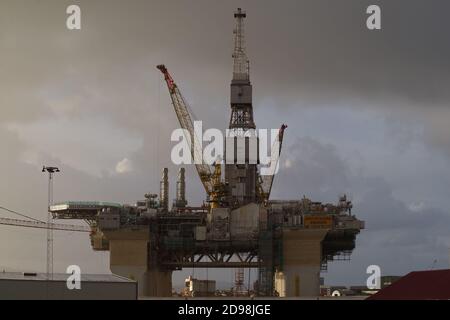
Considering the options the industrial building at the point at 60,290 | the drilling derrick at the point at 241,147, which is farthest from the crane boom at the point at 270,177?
the industrial building at the point at 60,290

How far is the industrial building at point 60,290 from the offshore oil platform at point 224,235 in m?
74.0

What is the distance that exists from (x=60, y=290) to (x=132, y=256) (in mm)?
80083

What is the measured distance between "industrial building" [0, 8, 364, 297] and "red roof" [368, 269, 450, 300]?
252 feet

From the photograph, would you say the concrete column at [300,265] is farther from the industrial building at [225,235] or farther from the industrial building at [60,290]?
the industrial building at [60,290]

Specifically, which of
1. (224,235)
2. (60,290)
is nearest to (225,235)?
(224,235)

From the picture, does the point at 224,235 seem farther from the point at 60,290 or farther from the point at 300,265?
the point at 60,290

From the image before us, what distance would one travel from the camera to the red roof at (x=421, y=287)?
72.1 meters

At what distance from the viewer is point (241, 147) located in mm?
168500

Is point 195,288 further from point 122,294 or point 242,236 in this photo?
point 122,294

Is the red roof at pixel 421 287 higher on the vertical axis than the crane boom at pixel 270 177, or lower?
lower

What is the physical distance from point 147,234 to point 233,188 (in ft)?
62.9

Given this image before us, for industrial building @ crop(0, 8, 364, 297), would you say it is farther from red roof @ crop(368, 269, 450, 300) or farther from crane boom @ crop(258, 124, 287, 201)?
red roof @ crop(368, 269, 450, 300)
